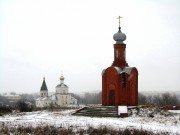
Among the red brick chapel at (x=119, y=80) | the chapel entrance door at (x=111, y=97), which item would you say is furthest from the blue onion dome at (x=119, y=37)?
the chapel entrance door at (x=111, y=97)

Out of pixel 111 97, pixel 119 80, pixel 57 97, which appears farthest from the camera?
pixel 57 97

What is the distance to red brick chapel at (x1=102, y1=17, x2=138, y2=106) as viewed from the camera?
90.5 feet

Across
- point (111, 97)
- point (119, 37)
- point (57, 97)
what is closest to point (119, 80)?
point (111, 97)

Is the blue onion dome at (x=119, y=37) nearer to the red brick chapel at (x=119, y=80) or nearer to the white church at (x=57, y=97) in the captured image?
the red brick chapel at (x=119, y=80)

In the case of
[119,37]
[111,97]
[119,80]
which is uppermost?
[119,37]

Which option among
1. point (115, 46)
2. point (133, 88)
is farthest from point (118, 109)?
point (115, 46)

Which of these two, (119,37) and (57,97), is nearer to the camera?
(119,37)

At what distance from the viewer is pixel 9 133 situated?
1415 centimetres

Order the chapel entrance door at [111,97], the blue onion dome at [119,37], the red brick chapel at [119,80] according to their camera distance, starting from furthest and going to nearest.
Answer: the blue onion dome at [119,37]
the chapel entrance door at [111,97]
the red brick chapel at [119,80]

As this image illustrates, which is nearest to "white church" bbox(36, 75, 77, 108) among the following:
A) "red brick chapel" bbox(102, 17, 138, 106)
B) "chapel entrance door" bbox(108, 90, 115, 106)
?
"red brick chapel" bbox(102, 17, 138, 106)

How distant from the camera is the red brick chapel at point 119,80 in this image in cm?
2758

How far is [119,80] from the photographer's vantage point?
27.5 metres

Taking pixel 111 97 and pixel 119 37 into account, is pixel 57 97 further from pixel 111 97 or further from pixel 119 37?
pixel 119 37

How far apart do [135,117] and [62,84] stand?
170 feet
